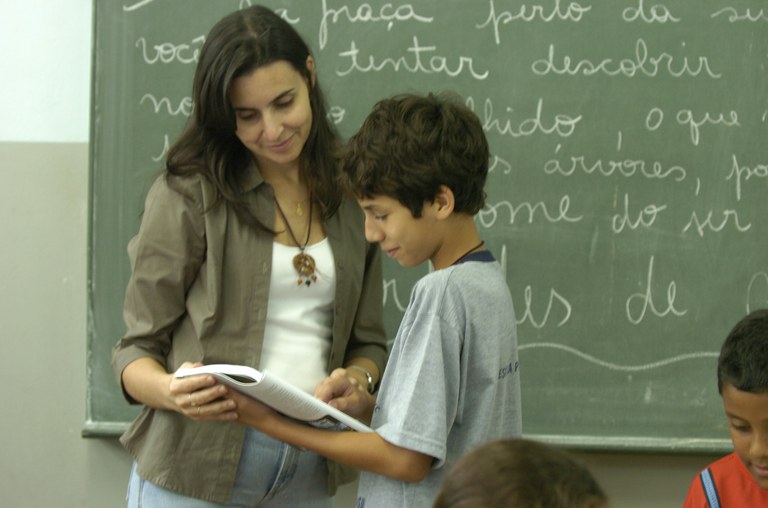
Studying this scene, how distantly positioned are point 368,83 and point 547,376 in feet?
2.93

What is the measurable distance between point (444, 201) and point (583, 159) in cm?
108

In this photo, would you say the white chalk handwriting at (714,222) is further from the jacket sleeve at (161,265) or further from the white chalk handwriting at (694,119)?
the jacket sleeve at (161,265)

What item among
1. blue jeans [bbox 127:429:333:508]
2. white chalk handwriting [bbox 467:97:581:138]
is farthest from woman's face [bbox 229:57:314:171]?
white chalk handwriting [bbox 467:97:581:138]

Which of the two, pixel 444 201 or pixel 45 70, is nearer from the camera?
pixel 444 201

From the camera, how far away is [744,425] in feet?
5.62

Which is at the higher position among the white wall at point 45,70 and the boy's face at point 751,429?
the white wall at point 45,70

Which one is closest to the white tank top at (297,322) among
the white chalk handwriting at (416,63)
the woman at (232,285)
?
the woman at (232,285)

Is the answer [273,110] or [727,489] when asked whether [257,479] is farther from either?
[727,489]

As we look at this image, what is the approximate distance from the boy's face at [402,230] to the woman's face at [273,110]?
302 mm

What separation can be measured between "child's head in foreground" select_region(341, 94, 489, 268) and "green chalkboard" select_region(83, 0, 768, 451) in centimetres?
97

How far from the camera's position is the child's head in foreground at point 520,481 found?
99 cm

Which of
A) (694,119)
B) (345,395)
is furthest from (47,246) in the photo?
(694,119)

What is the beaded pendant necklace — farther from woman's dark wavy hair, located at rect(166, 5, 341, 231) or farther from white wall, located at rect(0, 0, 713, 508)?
white wall, located at rect(0, 0, 713, 508)

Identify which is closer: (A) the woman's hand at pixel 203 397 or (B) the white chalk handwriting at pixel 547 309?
(A) the woman's hand at pixel 203 397
